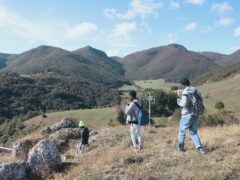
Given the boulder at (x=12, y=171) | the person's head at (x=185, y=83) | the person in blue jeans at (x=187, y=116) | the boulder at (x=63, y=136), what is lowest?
the boulder at (x=12, y=171)

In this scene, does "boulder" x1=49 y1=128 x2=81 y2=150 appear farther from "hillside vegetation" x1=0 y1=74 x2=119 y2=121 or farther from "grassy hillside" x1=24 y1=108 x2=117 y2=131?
"hillside vegetation" x1=0 y1=74 x2=119 y2=121

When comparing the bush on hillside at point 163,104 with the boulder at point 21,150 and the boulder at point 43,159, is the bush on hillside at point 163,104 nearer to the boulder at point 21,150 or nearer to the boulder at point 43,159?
the boulder at point 21,150

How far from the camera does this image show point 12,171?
1309 centimetres

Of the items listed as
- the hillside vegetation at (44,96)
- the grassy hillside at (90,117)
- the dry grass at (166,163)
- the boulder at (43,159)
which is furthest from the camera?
the hillside vegetation at (44,96)

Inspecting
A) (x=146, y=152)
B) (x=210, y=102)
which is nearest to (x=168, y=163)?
(x=146, y=152)

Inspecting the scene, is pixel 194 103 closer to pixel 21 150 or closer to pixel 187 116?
pixel 187 116

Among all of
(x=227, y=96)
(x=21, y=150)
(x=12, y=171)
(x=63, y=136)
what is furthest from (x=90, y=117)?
(x=12, y=171)

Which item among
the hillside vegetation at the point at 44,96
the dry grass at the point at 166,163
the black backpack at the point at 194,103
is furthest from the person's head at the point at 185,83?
the hillside vegetation at the point at 44,96

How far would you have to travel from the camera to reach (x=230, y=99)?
70312 mm

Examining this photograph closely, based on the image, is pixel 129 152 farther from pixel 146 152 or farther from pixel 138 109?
pixel 138 109

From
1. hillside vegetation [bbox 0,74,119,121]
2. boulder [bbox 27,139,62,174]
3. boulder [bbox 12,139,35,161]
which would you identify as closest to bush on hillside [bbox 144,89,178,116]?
hillside vegetation [bbox 0,74,119,121]

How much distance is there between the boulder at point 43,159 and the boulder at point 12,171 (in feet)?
1.34

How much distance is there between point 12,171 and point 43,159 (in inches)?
40.7

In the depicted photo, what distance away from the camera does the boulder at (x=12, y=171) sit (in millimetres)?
12922
